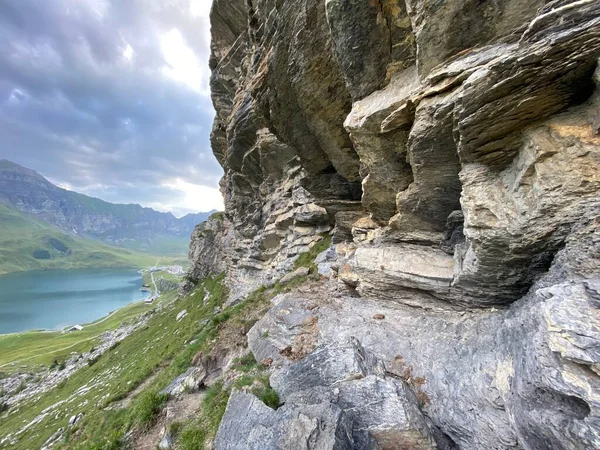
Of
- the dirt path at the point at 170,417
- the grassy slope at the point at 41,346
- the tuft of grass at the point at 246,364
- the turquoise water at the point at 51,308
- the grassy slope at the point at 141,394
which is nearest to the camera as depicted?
the dirt path at the point at 170,417

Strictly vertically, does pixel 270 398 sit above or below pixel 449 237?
below

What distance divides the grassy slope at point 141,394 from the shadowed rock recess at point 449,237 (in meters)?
2.40

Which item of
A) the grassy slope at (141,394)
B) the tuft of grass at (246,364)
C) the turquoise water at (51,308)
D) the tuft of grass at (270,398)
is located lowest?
the turquoise water at (51,308)

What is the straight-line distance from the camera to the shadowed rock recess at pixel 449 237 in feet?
21.0

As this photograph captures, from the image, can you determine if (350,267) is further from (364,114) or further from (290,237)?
(290,237)

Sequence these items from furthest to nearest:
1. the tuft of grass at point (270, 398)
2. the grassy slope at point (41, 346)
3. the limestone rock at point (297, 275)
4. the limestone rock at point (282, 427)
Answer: the grassy slope at point (41, 346) < the limestone rock at point (297, 275) < the tuft of grass at point (270, 398) < the limestone rock at point (282, 427)

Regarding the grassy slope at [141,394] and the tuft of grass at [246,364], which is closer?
the grassy slope at [141,394]

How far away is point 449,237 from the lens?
12.4 meters

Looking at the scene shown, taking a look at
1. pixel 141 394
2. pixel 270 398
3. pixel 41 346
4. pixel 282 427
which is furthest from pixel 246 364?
pixel 41 346

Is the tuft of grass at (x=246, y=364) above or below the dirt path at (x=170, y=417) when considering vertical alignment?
above

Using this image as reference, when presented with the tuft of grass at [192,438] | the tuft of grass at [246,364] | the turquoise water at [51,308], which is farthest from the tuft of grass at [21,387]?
the turquoise water at [51,308]

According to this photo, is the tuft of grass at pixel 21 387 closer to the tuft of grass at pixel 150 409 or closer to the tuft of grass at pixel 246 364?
the tuft of grass at pixel 150 409

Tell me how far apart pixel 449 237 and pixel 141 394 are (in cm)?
2276

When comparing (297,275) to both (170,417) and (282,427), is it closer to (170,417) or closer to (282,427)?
(170,417)
